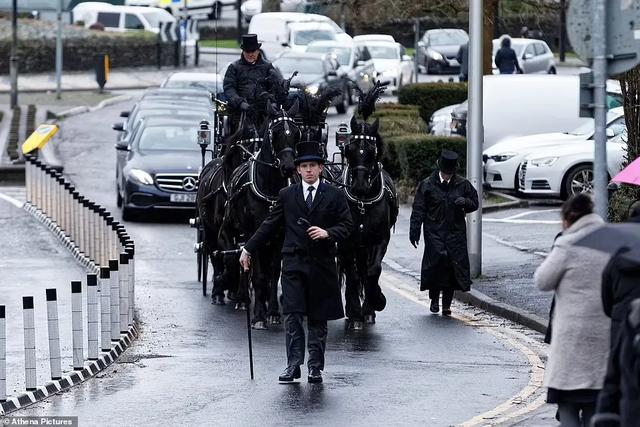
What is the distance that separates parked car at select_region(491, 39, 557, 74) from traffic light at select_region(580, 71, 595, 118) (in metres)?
43.1

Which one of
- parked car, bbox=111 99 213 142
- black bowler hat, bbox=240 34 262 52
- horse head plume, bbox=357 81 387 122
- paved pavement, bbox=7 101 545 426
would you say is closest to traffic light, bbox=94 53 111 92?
parked car, bbox=111 99 213 142

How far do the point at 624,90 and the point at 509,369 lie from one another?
20.8ft

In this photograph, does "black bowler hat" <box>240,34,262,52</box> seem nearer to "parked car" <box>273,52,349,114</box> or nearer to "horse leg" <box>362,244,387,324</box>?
"horse leg" <box>362,244,387,324</box>

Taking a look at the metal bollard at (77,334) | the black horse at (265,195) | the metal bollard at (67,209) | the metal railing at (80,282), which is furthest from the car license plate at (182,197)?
the metal bollard at (77,334)

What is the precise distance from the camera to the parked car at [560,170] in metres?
28.0

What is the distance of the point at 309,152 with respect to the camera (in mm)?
15180

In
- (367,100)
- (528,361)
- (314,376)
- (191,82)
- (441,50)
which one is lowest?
(528,361)

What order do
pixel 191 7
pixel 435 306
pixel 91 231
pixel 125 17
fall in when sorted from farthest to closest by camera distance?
pixel 191 7
pixel 125 17
pixel 91 231
pixel 435 306

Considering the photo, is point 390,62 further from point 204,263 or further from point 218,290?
point 218,290

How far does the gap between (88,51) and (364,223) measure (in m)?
39.4

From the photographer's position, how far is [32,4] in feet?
208

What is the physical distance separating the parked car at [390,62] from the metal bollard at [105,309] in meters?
34.5

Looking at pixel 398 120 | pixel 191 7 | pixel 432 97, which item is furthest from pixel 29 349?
pixel 191 7

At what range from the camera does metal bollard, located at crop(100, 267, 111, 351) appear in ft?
48.7
